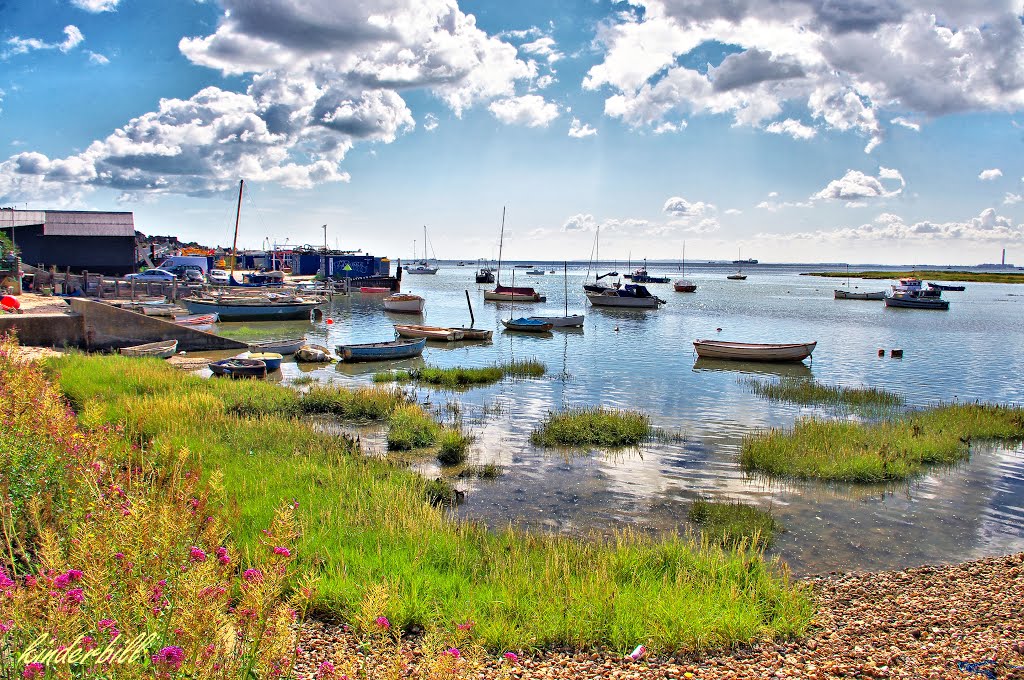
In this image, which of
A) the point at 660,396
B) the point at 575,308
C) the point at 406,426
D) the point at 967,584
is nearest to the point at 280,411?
the point at 406,426

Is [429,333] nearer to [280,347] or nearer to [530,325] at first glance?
[280,347]

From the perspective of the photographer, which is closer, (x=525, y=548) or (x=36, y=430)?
(x=36, y=430)

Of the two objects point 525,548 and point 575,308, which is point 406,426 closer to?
point 525,548

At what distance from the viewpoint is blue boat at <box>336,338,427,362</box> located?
1265 inches

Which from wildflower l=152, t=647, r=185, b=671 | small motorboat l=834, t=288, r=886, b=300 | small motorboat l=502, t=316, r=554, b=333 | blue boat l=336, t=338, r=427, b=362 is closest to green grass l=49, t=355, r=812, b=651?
wildflower l=152, t=647, r=185, b=671

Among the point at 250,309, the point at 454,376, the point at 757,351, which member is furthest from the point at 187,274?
the point at 757,351

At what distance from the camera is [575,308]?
253ft

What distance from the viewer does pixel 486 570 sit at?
812 centimetres

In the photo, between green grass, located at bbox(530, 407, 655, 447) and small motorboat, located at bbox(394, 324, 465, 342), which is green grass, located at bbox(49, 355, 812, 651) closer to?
green grass, located at bbox(530, 407, 655, 447)

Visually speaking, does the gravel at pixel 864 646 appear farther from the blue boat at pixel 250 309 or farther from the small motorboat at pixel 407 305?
the small motorboat at pixel 407 305

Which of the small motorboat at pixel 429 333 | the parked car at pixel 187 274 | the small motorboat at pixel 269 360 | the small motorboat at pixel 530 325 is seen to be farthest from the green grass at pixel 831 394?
the parked car at pixel 187 274

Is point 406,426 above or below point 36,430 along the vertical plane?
below

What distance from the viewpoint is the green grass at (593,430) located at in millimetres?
17391

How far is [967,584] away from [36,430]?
12.2 m
